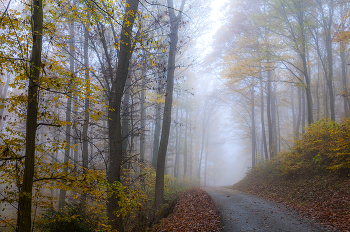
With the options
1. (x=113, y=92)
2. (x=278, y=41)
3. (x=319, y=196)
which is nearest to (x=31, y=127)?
(x=113, y=92)

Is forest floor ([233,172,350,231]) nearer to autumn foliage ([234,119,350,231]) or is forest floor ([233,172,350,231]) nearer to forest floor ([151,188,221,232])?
autumn foliage ([234,119,350,231])

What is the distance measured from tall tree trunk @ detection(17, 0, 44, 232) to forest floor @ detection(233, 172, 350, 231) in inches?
277

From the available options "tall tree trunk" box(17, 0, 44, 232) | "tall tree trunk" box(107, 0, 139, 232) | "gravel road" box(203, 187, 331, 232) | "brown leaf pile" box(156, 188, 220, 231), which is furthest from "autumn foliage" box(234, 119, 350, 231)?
"tall tree trunk" box(17, 0, 44, 232)

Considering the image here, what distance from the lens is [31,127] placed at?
4336mm

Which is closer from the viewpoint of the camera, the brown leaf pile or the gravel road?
the gravel road

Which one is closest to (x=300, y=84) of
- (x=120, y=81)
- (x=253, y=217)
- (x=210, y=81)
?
(x=253, y=217)

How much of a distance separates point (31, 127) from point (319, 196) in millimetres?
9821

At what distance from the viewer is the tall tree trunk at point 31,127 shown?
4.06 meters

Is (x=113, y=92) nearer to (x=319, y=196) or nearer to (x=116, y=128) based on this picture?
(x=116, y=128)

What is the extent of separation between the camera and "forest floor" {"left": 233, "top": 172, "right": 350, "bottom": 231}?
18.8ft

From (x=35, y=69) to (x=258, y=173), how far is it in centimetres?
1584

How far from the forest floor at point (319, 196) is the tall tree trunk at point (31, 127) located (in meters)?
7.03

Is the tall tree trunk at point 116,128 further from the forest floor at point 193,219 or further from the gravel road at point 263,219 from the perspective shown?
the gravel road at point 263,219

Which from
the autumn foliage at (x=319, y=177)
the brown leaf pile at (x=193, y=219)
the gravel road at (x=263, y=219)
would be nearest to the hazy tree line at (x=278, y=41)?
the autumn foliage at (x=319, y=177)
